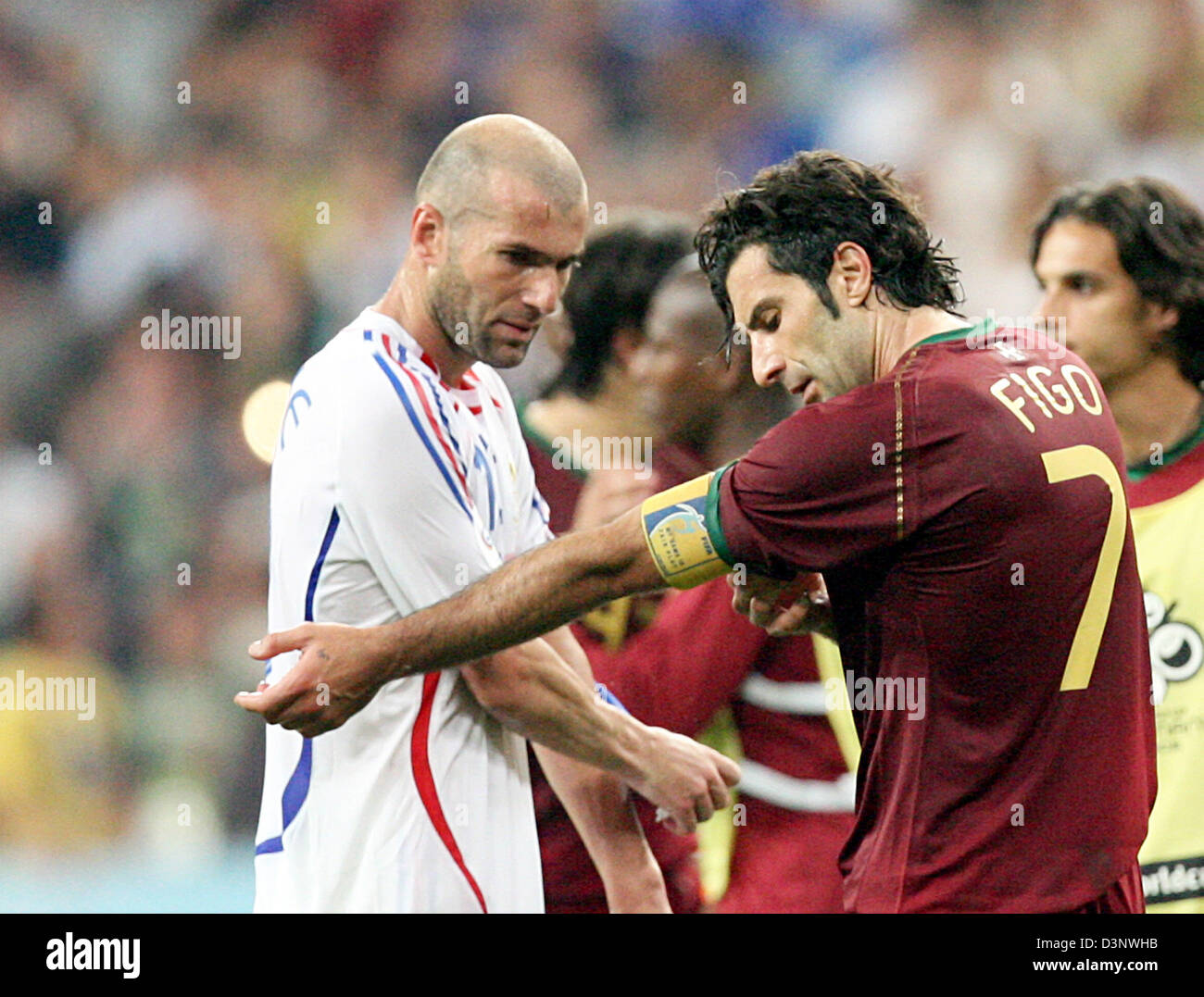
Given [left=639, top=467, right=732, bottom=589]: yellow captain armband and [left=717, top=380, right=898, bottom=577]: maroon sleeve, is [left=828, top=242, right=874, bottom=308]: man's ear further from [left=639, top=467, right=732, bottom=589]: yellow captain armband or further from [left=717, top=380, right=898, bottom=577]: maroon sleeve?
[left=639, top=467, right=732, bottom=589]: yellow captain armband

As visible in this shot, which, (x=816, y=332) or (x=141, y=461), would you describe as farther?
(x=141, y=461)

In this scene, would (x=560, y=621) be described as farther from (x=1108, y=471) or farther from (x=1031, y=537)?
(x=1108, y=471)

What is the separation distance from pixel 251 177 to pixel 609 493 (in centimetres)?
351

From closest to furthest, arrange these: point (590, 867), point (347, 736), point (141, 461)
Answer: point (347, 736)
point (590, 867)
point (141, 461)

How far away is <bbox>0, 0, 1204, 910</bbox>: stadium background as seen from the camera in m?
5.86

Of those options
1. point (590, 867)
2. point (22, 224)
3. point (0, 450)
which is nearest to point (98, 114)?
point (22, 224)

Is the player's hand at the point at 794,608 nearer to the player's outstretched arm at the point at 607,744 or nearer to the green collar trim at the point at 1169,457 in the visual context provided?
the player's outstretched arm at the point at 607,744

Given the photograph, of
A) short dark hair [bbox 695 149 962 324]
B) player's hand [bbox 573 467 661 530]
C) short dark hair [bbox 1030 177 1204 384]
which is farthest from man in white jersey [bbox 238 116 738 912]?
short dark hair [bbox 1030 177 1204 384]

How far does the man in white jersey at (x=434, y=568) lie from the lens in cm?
268

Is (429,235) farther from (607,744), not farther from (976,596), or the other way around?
(976,596)

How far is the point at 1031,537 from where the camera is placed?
238 cm

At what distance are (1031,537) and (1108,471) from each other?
0.19 metres

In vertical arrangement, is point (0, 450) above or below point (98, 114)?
below

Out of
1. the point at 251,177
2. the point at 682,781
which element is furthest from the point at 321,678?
the point at 251,177
